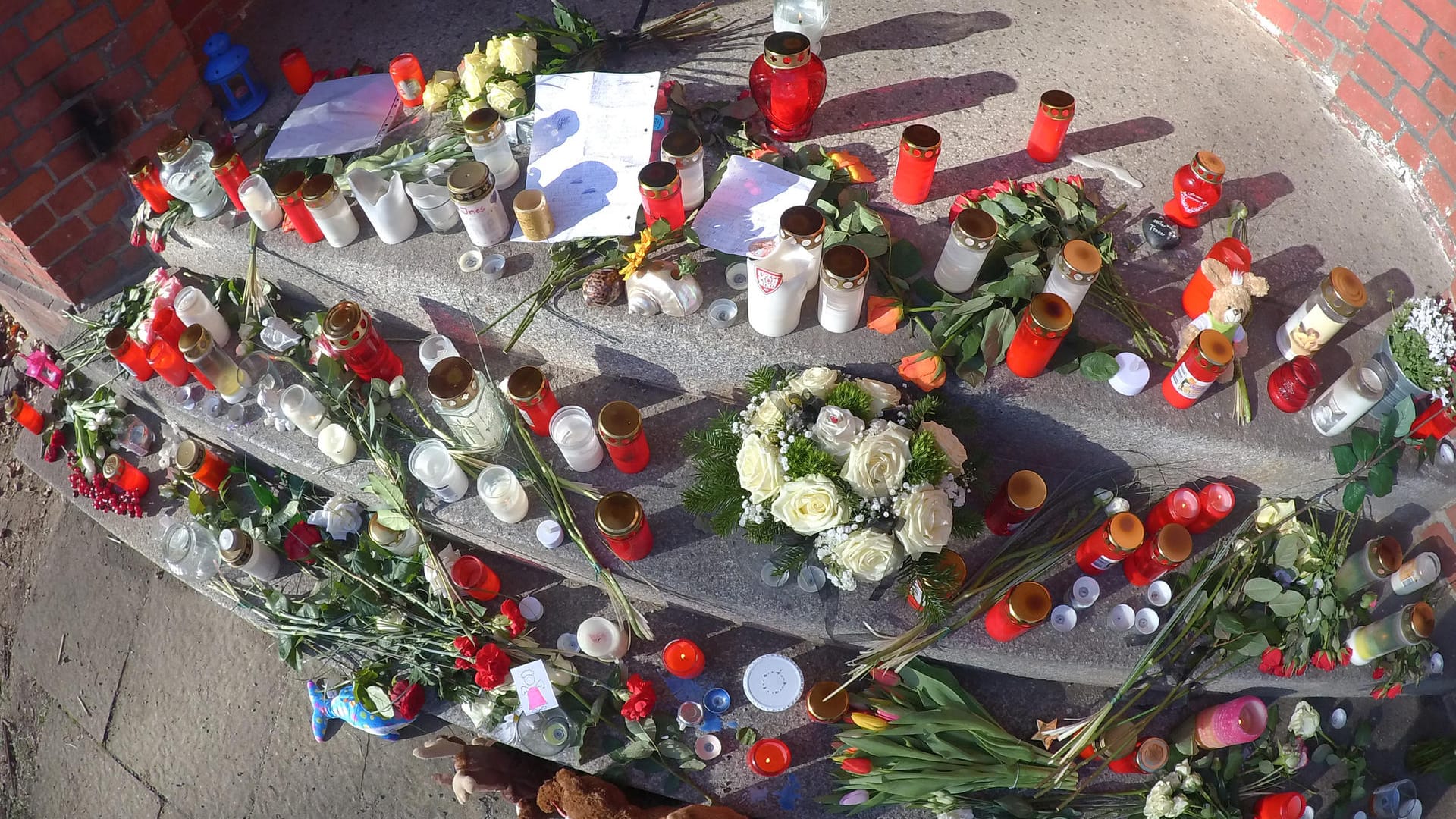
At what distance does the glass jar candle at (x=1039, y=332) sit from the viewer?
2.03 meters

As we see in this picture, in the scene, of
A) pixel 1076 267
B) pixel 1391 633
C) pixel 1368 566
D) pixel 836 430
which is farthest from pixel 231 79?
pixel 1391 633

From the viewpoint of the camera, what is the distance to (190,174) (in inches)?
105

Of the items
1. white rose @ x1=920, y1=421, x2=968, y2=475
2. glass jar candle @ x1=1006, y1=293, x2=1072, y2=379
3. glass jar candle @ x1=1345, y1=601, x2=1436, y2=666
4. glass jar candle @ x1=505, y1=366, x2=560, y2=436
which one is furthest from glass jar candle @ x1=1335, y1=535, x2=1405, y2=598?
glass jar candle @ x1=505, y1=366, x2=560, y2=436

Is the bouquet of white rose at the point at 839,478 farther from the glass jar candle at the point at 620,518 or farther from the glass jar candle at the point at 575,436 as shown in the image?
the glass jar candle at the point at 575,436

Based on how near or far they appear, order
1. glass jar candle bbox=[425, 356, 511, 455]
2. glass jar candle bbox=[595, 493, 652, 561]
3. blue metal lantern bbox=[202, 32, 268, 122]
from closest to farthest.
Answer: glass jar candle bbox=[595, 493, 652, 561] < glass jar candle bbox=[425, 356, 511, 455] < blue metal lantern bbox=[202, 32, 268, 122]

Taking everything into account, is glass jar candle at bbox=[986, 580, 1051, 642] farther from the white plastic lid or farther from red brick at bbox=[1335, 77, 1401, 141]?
red brick at bbox=[1335, 77, 1401, 141]

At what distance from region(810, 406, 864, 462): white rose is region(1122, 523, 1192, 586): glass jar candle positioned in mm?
849

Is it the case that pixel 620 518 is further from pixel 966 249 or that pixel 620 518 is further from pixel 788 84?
pixel 788 84

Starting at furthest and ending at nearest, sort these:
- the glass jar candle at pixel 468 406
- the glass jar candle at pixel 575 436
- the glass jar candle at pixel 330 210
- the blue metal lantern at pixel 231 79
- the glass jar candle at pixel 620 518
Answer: the blue metal lantern at pixel 231 79 → the glass jar candle at pixel 330 210 → the glass jar candle at pixel 575 436 → the glass jar candle at pixel 468 406 → the glass jar candle at pixel 620 518

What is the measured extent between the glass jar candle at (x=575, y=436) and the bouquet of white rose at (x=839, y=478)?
311 mm

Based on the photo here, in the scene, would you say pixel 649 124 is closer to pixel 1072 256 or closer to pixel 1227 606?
pixel 1072 256

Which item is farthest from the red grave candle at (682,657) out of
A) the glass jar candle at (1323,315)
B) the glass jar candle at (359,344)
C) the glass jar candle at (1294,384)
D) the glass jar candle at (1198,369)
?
the glass jar candle at (1323,315)

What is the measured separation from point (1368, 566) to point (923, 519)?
132cm

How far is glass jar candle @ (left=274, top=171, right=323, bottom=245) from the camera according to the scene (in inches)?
97.0
